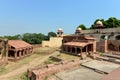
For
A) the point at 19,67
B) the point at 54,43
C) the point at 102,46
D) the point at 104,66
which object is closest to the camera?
the point at 104,66

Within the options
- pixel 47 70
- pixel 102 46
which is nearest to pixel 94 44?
pixel 102 46

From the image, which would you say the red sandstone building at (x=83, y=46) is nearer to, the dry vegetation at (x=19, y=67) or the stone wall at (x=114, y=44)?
the dry vegetation at (x=19, y=67)

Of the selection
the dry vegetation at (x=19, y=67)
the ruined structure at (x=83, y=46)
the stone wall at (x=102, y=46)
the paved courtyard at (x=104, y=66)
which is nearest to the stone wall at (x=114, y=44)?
the stone wall at (x=102, y=46)

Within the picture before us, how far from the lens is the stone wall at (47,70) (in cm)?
1308

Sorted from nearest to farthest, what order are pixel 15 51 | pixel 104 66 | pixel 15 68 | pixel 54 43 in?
pixel 104 66 < pixel 15 68 < pixel 15 51 < pixel 54 43

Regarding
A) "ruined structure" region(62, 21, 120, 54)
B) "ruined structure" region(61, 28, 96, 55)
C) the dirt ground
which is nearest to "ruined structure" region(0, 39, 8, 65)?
the dirt ground

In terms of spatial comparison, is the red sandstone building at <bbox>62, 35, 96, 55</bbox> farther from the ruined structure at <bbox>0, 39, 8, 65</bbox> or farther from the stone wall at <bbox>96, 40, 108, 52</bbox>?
the ruined structure at <bbox>0, 39, 8, 65</bbox>

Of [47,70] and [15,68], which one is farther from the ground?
[47,70]

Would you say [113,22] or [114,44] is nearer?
[114,44]

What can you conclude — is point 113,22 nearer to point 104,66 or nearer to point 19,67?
point 104,66

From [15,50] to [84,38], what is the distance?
14.5 m

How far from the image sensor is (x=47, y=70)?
1394cm

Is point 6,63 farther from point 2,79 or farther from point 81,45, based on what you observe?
point 81,45

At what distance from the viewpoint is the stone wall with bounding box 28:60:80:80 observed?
42.9ft
